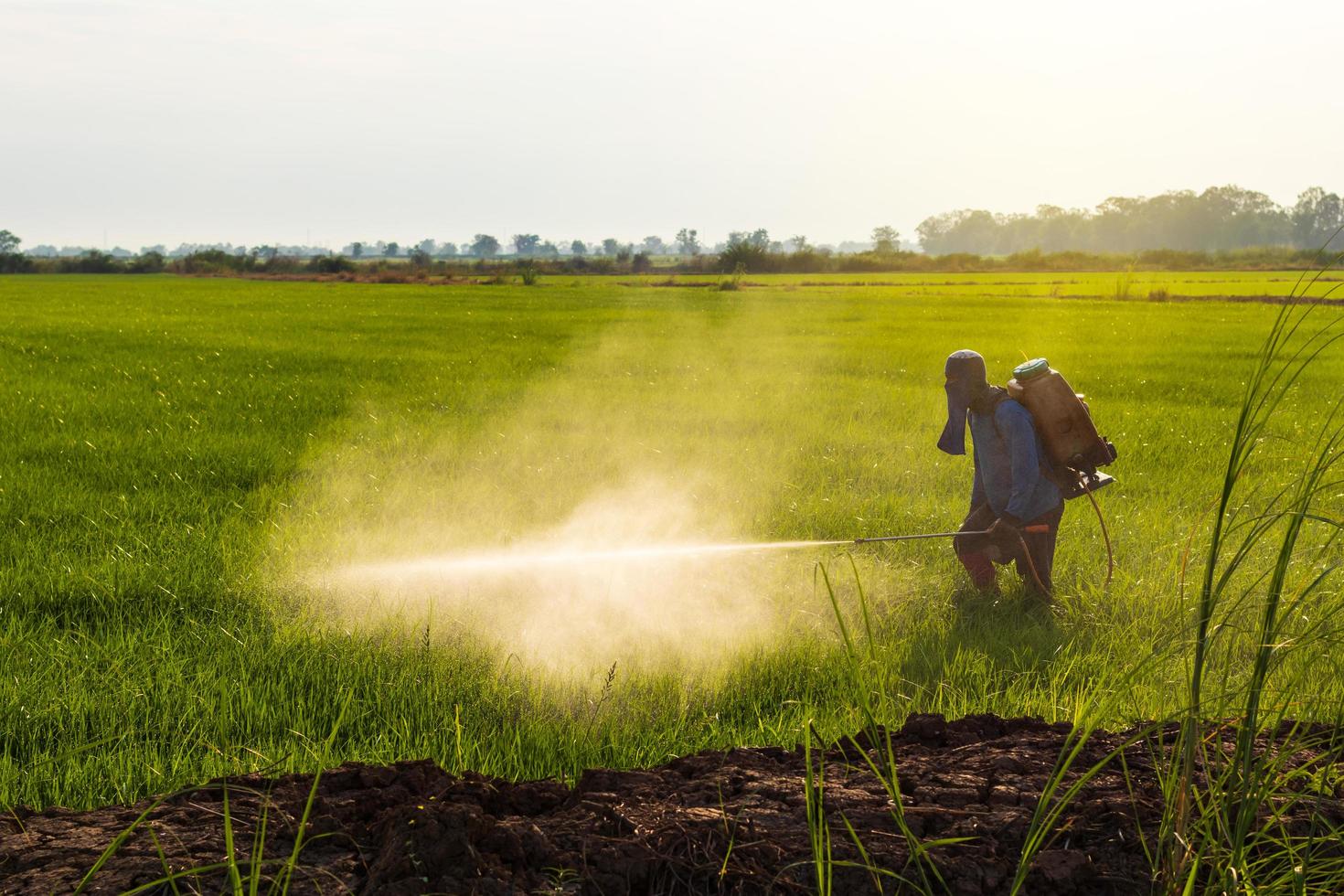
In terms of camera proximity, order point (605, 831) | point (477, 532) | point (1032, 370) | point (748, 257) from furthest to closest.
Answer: point (748, 257), point (477, 532), point (1032, 370), point (605, 831)

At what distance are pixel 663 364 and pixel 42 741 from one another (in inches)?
547

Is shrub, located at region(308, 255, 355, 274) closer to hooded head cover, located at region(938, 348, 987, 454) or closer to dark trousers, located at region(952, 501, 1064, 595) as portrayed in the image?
dark trousers, located at region(952, 501, 1064, 595)

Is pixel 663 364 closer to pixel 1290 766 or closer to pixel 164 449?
pixel 164 449

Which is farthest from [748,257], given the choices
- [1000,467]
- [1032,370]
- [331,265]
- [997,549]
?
[1032,370]

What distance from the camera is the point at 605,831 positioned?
8.00 feet

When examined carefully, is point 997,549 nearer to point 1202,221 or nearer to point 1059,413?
point 1059,413

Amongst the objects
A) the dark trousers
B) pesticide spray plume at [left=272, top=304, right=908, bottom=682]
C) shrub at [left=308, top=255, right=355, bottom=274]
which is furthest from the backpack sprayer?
shrub at [left=308, top=255, right=355, bottom=274]

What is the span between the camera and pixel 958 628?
5172 millimetres

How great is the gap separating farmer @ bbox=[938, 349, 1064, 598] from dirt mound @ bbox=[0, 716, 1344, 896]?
2191 millimetres

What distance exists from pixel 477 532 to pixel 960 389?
336 centimetres

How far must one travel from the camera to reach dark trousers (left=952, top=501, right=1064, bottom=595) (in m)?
5.20

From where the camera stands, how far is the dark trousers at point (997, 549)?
205 inches

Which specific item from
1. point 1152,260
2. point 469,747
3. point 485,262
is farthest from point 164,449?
point 1152,260

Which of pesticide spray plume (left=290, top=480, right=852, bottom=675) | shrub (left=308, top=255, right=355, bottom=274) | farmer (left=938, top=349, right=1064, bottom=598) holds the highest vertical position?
shrub (left=308, top=255, right=355, bottom=274)
